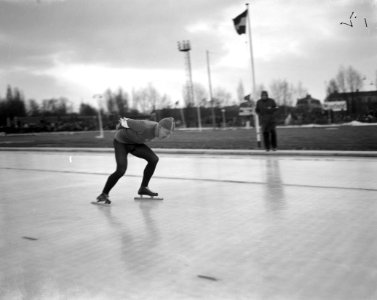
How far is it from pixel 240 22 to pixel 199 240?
616 inches

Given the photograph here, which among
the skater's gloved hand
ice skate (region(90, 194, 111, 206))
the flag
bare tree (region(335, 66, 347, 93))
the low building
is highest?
bare tree (region(335, 66, 347, 93))

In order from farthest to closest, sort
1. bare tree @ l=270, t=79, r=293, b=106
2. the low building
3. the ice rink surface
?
bare tree @ l=270, t=79, r=293, b=106 < the low building < the ice rink surface

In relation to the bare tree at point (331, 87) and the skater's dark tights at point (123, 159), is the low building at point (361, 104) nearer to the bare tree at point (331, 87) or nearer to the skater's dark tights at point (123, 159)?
the bare tree at point (331, 87)

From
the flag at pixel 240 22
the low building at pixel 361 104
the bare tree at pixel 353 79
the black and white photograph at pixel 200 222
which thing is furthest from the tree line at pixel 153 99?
the black and white photograph at pixel 200 222

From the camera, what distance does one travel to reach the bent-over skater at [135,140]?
652 centimetres

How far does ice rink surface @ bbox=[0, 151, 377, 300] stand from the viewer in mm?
3334

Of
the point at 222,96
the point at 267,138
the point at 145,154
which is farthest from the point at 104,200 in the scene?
the point at 222,96

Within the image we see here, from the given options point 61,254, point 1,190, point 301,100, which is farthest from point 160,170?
point 301,100

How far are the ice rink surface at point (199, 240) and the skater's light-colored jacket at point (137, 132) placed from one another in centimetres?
102

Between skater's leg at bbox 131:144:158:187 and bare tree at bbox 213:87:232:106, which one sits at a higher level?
bare tree at bbox 213:87:232:106

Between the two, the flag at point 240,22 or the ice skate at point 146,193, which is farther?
the flag at point 240,22

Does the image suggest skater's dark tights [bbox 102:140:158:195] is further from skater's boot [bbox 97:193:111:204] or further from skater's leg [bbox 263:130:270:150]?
skater's leg [bbox 263:130:270:150]

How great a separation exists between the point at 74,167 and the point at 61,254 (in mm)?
8994

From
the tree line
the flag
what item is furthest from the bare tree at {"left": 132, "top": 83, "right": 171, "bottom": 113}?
the flag
